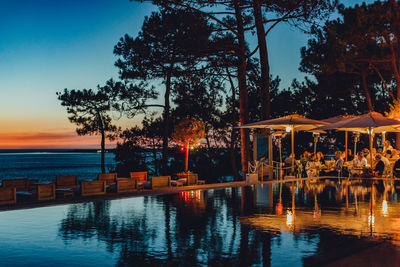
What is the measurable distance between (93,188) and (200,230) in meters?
6.36

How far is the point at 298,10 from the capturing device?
2095cm

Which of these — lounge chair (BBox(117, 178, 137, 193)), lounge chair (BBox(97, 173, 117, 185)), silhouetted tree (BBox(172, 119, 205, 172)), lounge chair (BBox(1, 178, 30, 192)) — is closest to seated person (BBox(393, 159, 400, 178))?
silhouetted tree (BBox(172, 119, 205, 172))

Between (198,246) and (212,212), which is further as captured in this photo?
(212,212)

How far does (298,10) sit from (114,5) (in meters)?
9.86

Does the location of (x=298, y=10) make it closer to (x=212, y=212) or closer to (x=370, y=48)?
(x=370, y=48)

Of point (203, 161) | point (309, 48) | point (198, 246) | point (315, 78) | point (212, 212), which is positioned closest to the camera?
point (198, 246)

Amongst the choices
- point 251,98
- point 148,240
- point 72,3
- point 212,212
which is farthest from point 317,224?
point 251,98

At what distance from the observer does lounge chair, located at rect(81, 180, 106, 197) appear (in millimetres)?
13186

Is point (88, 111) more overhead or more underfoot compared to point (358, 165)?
more overhead

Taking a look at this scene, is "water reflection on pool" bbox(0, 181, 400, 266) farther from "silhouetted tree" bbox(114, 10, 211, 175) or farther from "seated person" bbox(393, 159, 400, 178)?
"silhouetted tree" bbox(114, 10, 211, 175)

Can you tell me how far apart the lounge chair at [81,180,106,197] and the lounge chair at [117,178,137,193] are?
2.49 ft

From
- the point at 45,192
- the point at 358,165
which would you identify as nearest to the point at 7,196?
the point at 45,192

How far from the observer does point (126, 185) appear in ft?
48.3

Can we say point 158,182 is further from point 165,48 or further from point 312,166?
point 165,48
